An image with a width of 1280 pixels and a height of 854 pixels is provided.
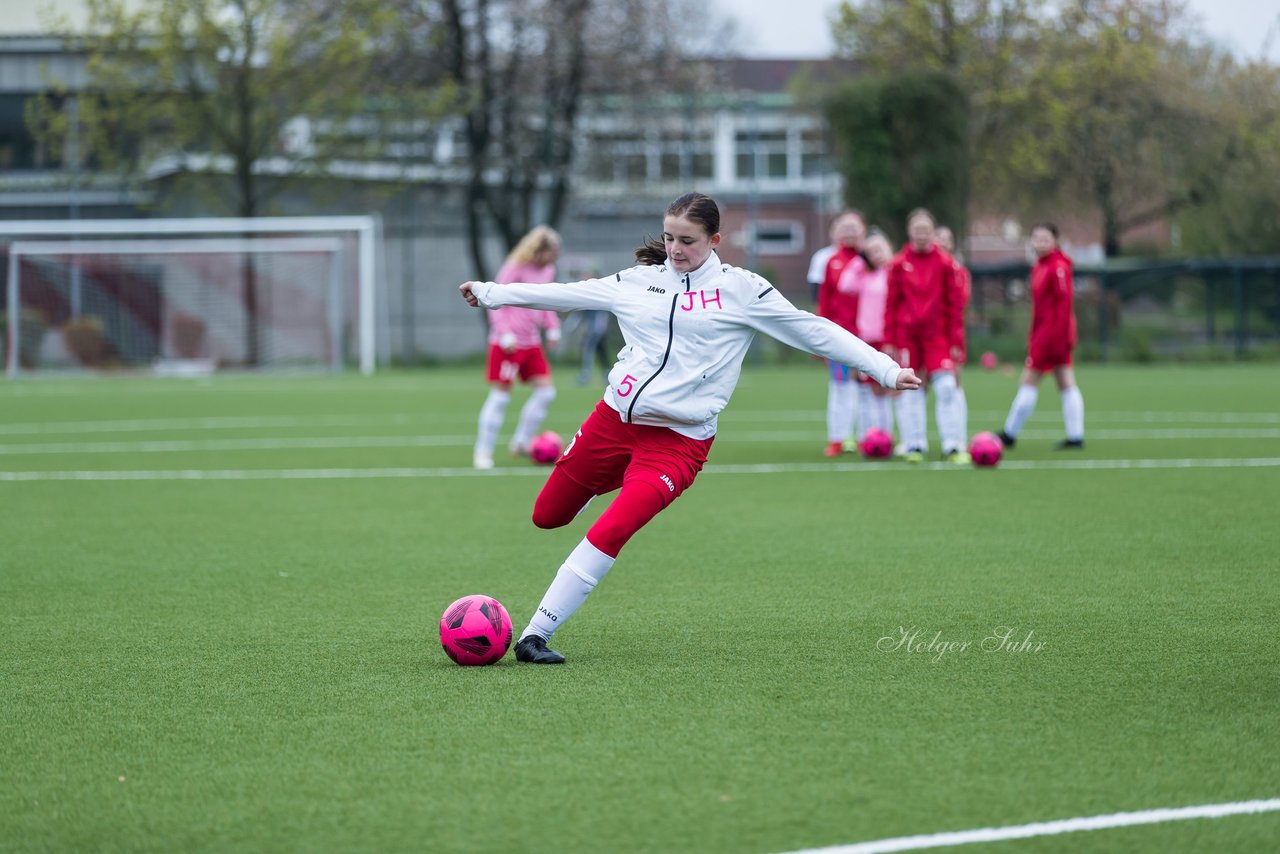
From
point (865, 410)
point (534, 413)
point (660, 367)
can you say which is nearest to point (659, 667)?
point (660, 367)

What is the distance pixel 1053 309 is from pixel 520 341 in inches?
199

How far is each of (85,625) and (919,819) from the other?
430 cm

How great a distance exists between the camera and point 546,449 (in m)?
14.1

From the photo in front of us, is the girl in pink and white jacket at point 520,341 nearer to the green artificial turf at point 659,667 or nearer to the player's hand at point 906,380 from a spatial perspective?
the green artificial turf at point 659,667

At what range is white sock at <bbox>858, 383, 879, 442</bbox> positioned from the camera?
15.1 metres

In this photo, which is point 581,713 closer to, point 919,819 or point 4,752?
point 919,819

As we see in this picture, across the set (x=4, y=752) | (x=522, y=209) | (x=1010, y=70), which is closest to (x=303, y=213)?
(x=522, y=209)

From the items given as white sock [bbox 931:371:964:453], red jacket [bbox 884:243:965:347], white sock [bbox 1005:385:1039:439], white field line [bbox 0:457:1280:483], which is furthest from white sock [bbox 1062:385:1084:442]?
red jacket [bbox 884:243:965:347]

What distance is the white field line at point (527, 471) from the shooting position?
13.4 m

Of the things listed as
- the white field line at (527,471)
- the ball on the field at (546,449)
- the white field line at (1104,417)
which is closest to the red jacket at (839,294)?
the white field line at (527,471)

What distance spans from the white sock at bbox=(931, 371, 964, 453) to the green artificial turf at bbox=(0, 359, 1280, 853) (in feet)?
3.22

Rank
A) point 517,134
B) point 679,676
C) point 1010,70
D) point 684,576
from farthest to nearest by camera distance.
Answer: point 1010,70, point 517,134, point 684,576, point 679,676

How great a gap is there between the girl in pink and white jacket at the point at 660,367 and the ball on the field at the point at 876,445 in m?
8.37

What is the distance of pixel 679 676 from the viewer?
5.76 m
